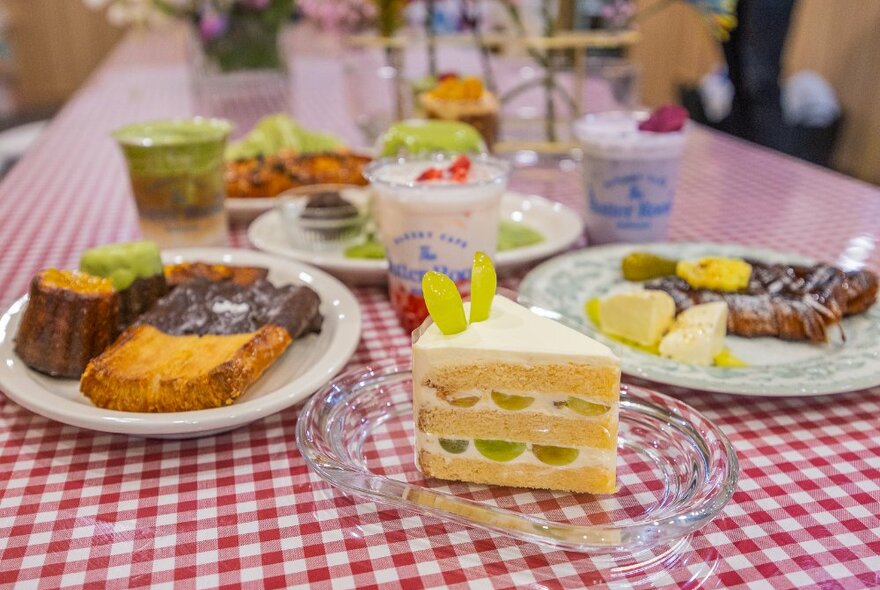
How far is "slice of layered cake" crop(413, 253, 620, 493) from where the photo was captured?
0.86m

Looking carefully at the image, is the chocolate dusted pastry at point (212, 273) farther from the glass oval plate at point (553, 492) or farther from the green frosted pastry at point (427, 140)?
the green frosted pastry at point (427, 140)

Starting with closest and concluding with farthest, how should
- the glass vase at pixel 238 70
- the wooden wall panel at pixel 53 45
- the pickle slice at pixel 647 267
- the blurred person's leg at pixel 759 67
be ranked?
the pickle slice at pixel 647 267
the glass vase at pixel 238 70
the blurred person's leg at pixel 759 67
the wooden wall panel at pixel 53 45

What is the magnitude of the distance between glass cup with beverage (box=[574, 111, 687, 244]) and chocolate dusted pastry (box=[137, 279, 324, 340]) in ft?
2.38

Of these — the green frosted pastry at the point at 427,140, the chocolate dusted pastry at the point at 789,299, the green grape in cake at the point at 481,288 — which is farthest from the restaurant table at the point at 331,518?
the green frosted pastry at the point at 427,140

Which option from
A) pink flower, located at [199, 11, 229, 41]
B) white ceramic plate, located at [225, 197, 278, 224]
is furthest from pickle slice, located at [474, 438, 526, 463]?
pink flower, located at [199, 11, 229, 41]

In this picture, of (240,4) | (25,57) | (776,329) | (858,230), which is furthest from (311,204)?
(25,57)

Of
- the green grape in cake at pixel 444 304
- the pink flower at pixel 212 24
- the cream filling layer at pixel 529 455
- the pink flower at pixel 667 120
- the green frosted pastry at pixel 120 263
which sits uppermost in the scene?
the pink flower at pixel 212 24

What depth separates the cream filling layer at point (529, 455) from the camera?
2.86 ft

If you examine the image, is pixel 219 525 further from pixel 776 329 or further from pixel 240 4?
pixel 240 4

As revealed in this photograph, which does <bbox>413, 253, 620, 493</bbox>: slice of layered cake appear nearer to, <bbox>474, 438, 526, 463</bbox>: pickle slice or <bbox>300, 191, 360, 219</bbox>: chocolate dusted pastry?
<bbox>474, 438, 526, 463</bbox>: pickle slice

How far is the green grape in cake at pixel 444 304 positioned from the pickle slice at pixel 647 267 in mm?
606

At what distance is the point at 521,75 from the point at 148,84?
212cm

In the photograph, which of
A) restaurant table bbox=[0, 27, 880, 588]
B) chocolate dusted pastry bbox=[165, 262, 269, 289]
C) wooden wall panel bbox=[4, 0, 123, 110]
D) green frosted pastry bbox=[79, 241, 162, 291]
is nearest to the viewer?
restaurant table bbox=[0, 27, 880, 588]

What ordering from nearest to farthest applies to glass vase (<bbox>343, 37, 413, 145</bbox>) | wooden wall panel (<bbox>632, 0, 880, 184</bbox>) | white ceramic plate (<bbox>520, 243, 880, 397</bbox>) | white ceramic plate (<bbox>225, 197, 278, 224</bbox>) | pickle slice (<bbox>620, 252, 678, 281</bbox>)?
1. white ceramic plate (<bbox>520, 243, 880, 397</bbox>)
2. pickle slice (<bbox>620, 252, 678, 281</bbox>)
3. white ceramic plate (<bbox>225, 197, 278, 224</bbox>)
4. glass vase (<bbox>343, 37, 413, 145</bbox>)
5. wooden wall panel (<bbox>632, 0, 880, 184</bbox>)
